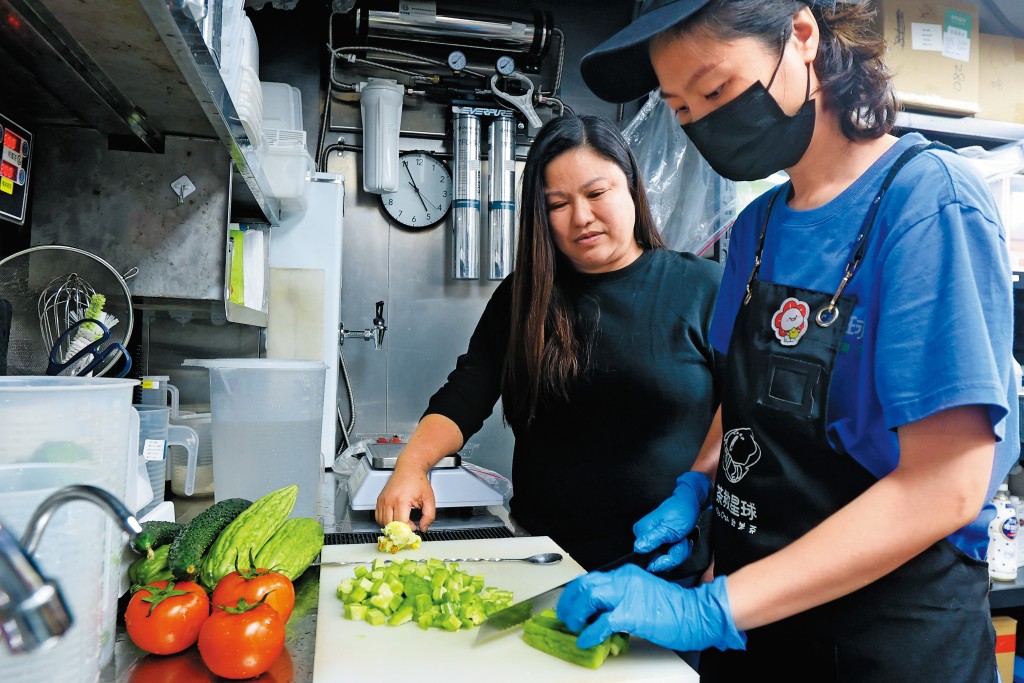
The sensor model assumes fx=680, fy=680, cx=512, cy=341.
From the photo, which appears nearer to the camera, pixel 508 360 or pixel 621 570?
pixel 621 570

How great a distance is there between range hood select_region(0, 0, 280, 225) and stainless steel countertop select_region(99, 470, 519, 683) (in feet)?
2.78

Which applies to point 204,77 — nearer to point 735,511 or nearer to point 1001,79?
point 735,511

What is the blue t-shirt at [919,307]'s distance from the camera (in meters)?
0.84

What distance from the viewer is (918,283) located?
0.89m

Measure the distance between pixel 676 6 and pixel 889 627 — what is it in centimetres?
99

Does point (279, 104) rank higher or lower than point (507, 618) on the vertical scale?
higher

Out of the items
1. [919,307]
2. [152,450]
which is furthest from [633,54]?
[152,450]

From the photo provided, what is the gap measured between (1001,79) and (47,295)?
327 cm

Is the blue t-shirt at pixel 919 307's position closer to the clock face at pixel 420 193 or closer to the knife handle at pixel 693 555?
the knife handle at pixel 693 555

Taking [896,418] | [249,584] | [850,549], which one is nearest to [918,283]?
[896,418]

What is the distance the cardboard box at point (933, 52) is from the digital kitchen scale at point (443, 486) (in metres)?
2.07

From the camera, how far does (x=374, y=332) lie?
3238 mm

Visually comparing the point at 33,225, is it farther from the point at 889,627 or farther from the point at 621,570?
the point at 889,627

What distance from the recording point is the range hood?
0.98m
